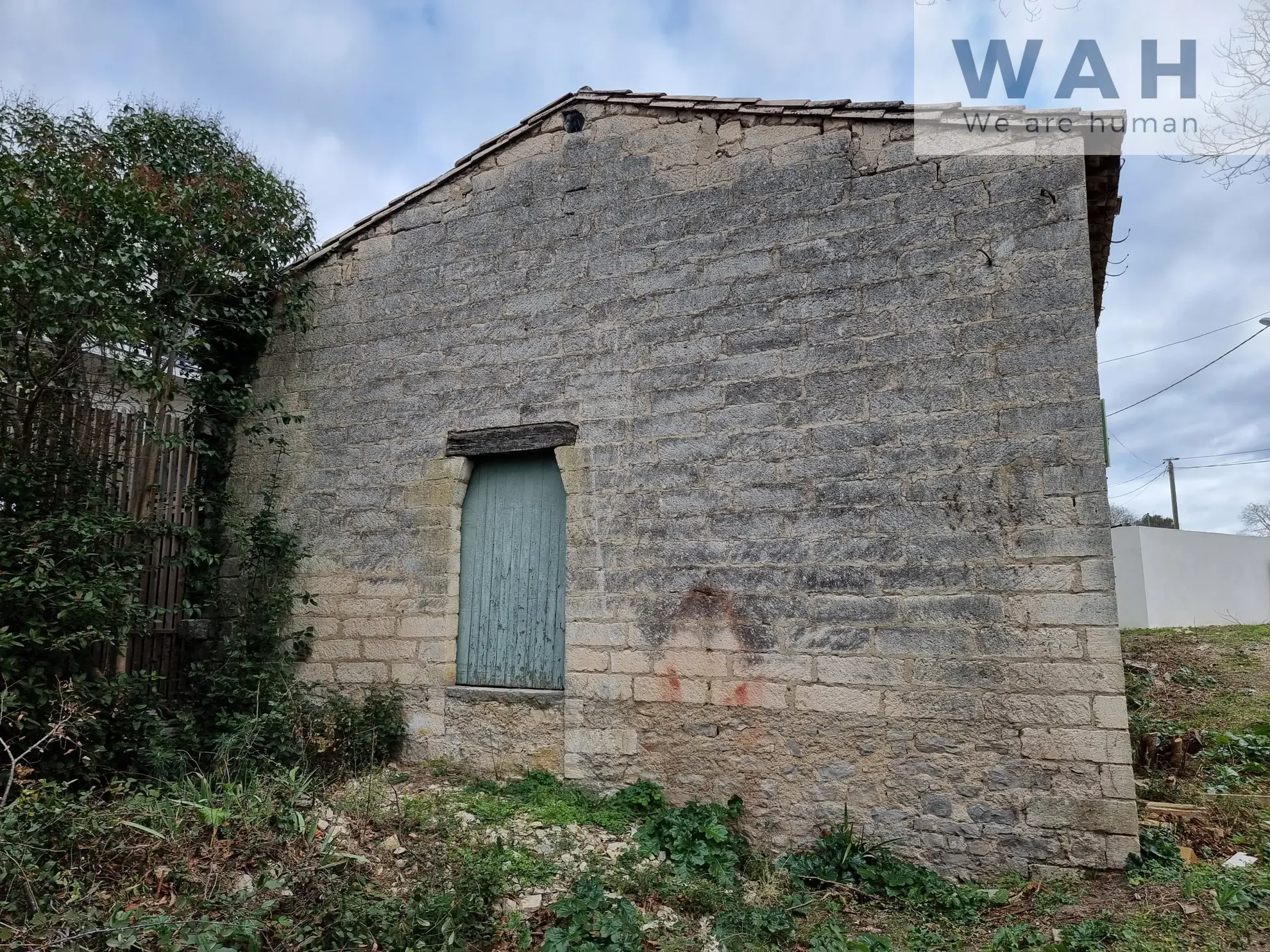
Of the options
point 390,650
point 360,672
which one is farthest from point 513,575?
point 360,672

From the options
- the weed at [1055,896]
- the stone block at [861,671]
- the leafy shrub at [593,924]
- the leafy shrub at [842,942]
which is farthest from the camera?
the stone block at [861,671]

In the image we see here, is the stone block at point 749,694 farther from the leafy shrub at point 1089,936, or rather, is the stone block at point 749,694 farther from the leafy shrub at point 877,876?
the leafy shrub at point 1089,936

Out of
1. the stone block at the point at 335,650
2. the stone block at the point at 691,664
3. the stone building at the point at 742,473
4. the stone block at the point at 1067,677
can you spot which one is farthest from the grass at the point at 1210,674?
the stone block at the point at 335,650

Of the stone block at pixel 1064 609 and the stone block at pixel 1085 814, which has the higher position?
the stone block at pixel 1064 609

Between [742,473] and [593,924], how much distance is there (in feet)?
8.47

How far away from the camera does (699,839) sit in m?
4.54

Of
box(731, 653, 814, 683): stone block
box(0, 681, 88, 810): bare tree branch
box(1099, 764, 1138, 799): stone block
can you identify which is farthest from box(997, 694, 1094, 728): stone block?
box(0, 681, 88, 810): bare tree branch

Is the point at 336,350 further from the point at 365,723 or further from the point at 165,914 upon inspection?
the point at 165,914

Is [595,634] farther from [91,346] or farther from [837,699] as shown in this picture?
[91,346]

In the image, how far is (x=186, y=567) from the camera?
6.41m

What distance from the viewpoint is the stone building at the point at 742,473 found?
427 cm

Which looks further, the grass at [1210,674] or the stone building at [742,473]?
the grass at [1210,674]

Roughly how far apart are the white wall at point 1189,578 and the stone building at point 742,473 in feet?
30.2

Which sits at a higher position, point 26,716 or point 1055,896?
point 26,716
